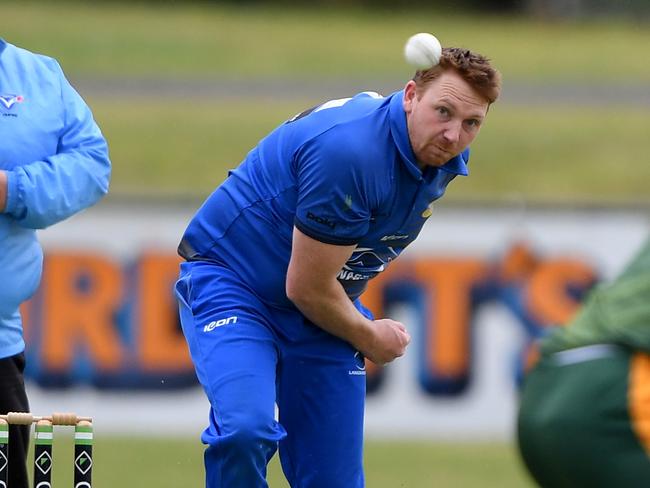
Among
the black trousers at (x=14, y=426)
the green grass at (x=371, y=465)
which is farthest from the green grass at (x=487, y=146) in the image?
the black trousers at (x=14, y=426)

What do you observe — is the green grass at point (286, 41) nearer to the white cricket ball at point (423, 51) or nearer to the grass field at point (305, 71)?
the grass field at point (305, 71)

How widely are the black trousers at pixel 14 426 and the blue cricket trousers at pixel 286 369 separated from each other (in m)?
0.65

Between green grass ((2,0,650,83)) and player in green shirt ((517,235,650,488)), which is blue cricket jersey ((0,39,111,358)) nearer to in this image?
player in green shirt ((517,235,650,488))

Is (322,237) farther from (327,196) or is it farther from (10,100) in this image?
(10,100)

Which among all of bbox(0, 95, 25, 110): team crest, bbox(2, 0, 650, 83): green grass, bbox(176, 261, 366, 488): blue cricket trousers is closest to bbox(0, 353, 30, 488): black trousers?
bbox(176, 261, 366, 488): blue cricket trousers

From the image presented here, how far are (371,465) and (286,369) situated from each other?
147 inches

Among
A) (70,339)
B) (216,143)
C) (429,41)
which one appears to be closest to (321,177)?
(429,41)

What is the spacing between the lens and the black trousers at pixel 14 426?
5059mm

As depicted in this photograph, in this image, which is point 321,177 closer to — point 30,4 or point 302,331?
point 302,331

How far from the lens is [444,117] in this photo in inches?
184

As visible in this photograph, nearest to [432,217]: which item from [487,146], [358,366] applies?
[358,366]

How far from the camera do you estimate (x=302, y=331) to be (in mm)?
5062

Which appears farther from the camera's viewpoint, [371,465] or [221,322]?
[371,465]

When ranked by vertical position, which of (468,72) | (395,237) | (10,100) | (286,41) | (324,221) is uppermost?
(468,72)
